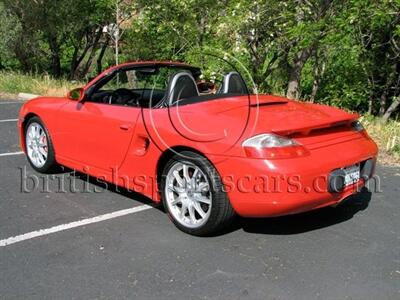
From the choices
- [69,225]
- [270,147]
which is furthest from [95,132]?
[270,147]

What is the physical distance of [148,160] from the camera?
4301mm

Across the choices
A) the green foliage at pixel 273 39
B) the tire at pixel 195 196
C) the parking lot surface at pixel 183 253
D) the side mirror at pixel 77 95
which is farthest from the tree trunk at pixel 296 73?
the tire at pixel 195 196

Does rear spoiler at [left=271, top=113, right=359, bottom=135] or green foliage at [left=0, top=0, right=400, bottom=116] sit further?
green foliage at [left=0, top=0, right=400, bottom=116]

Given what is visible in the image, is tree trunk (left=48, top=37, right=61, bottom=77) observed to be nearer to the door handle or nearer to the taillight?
the door handle

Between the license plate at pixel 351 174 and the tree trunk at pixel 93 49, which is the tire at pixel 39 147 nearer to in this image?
the license plate at pixel 351 174

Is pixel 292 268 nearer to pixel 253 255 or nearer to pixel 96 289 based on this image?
pixel 253 255

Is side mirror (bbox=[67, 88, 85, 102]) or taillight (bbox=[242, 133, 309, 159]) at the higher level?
side mirror (bbox=[67, 88, 85, 102])

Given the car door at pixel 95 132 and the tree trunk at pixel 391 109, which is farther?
the tree trunk at pixel 391 109

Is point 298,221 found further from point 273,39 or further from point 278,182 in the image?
point 273,39

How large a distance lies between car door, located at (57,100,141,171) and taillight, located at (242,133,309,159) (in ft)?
4.02

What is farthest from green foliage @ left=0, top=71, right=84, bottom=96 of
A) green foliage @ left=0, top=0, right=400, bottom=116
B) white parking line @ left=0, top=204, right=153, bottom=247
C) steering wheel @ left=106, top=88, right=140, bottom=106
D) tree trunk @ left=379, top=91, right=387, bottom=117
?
white parking line @ left=0, top=204, right=153, bottom=247

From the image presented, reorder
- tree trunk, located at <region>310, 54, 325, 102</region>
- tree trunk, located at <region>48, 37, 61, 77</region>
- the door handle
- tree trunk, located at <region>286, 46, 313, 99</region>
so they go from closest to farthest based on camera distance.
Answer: the door handle → tree trunk, located at <region>286, 46, 313, 99</region> → tree trunk, located at <region>310, 54, 325, 102</region> → tree trunk, located at <region>48, 37, 61, 77</region>

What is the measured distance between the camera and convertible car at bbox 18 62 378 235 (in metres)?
3.67

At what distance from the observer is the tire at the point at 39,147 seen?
559 centimetres
